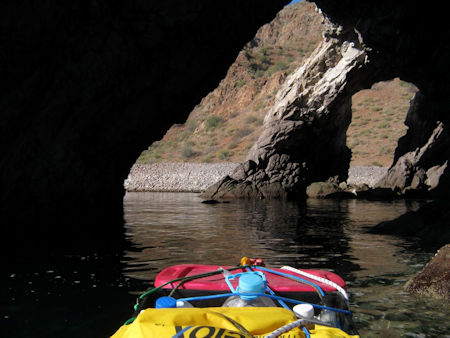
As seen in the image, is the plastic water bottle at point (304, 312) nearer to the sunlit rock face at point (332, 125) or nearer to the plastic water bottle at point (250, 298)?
the plastic water bottle at point (250, 298)

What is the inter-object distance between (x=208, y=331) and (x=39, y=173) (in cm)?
950

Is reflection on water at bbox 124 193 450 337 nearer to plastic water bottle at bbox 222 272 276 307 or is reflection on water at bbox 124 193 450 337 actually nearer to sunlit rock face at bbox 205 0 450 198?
plastic water bottle at bbox 222 272 276 307

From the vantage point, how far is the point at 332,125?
84.4ft

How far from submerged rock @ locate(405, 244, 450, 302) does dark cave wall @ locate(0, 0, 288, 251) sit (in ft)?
22.1

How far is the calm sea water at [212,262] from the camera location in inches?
181

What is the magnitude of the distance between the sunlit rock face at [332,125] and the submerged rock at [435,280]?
397 inches

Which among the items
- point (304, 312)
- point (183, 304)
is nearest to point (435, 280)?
point (304, 312)

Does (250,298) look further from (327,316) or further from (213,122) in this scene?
(213,122)

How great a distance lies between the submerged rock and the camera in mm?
5297

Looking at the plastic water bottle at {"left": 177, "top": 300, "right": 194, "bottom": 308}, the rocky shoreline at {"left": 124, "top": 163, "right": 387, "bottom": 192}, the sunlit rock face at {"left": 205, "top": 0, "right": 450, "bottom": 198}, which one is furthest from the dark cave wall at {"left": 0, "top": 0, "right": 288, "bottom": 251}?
the rocky shoreline at {"left": 124, "top": 163, "right": 387, "bottom": 192}

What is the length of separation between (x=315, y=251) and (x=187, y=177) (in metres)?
27.2

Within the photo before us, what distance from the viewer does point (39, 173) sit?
1070 cm

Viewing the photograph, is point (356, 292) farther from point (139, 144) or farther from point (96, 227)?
point (139, 144)

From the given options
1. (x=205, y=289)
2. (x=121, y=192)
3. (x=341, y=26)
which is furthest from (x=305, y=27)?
(x=205, y=289)
